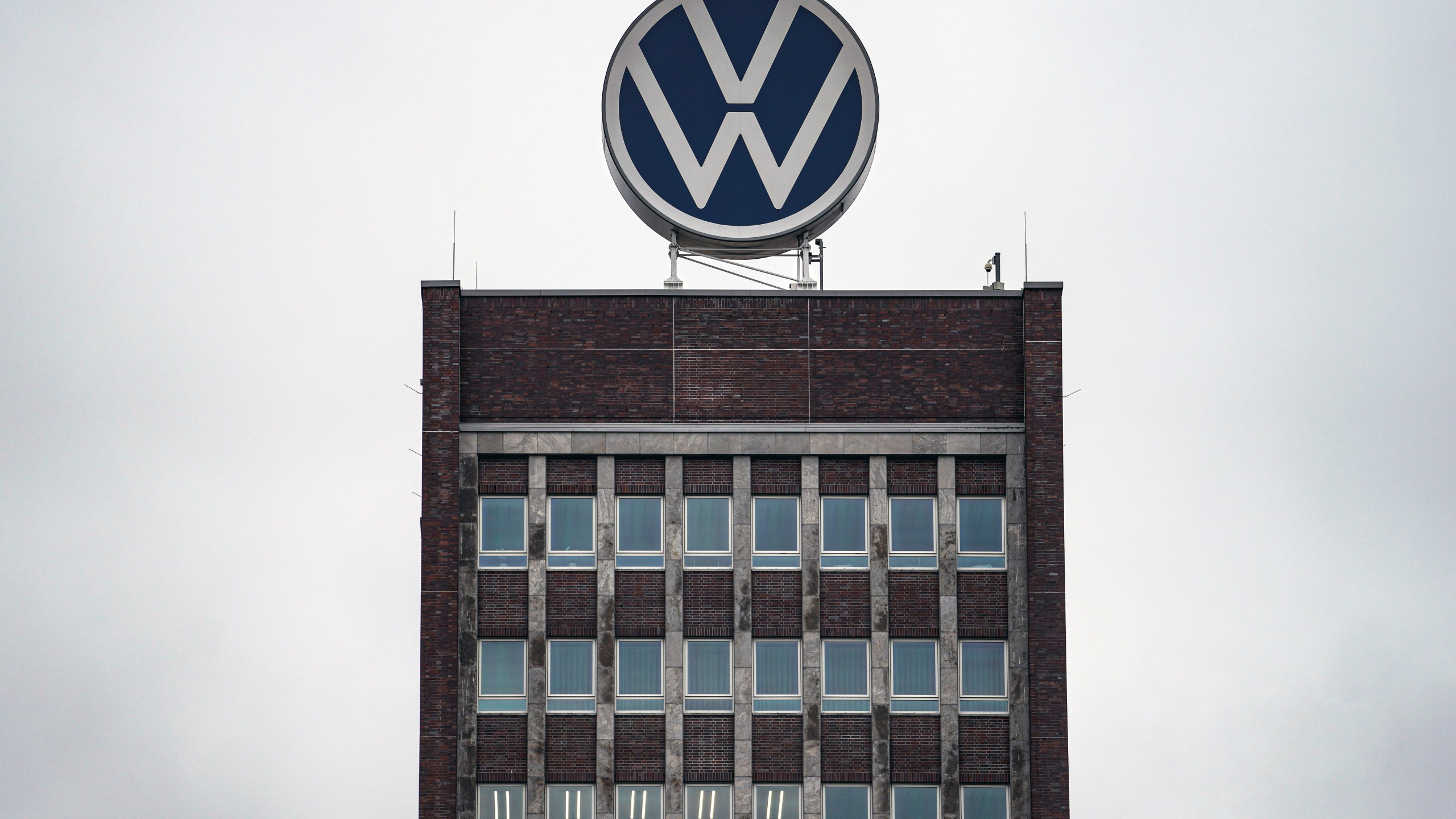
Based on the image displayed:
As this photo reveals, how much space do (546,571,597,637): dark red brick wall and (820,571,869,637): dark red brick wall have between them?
658 centimetres

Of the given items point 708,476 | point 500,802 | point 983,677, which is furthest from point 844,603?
point 500,802

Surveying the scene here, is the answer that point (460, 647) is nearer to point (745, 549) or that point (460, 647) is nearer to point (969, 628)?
point (745, 549)

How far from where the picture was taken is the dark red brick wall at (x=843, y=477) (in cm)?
5038

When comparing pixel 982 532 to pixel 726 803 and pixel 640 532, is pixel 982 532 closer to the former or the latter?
pixel 640 532

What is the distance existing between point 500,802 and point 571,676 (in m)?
4.04

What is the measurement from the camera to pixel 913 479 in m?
50.5

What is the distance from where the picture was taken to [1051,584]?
4959 centimetres

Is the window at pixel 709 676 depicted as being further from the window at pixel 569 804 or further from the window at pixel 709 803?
the window at pixel 569 804

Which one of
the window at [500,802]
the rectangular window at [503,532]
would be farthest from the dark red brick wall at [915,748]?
the rectangular window at [503,532]

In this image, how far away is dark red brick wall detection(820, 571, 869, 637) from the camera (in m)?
49.7

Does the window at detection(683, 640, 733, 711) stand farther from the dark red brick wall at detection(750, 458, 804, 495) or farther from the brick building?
the dark red brick wall at detection(750, 458, 804, 495)

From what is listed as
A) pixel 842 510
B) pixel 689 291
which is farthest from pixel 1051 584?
pixel 689 291

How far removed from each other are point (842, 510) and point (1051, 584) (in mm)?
6332

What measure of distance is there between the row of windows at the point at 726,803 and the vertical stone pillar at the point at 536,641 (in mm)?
407
